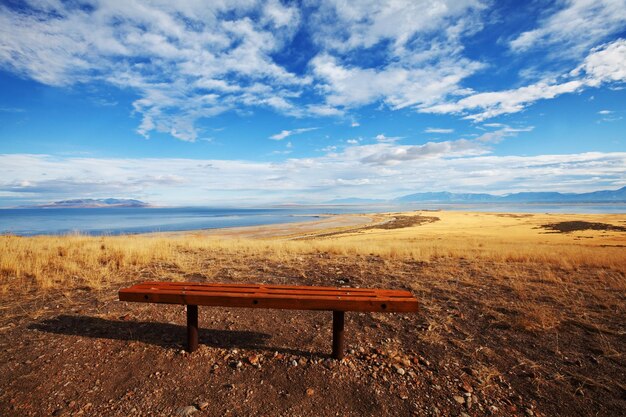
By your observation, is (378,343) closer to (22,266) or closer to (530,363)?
(530,363)

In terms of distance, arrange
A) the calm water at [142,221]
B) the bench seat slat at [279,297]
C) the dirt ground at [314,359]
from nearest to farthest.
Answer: the dirt ground at [314,359], the bench seat slat at [279,297], the calm water at [142,221]

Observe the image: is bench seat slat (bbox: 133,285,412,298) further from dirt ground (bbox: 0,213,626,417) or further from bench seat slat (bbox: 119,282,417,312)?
dirt ground (bbox: 0,213,626,417)

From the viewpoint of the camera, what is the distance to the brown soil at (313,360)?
3066mm

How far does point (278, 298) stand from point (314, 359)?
39.8 inches

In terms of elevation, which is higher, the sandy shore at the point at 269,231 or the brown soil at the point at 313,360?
the brown soil at the point at 313,360

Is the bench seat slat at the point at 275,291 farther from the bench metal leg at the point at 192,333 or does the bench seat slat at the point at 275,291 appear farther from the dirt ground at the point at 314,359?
the dirt ground at the point at 314,359

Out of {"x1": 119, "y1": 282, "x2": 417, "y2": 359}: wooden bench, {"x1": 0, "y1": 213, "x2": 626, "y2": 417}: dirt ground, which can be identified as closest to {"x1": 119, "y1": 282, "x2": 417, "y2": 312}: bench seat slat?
{"x1": 119, "y1": 282, "x2": 417, "y2": 359}: wooden bench

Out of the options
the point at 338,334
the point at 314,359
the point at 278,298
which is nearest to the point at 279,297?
the point at 278,298

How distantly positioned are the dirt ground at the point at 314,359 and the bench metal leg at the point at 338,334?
0.11m

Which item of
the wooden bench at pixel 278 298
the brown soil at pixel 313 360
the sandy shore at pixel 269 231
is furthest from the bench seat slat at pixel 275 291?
A: the sandy shore at pixel 269 231

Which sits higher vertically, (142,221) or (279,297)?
(279,297)

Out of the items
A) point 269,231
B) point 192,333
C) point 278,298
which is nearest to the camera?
point 278,298

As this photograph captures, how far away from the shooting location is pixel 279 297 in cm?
347

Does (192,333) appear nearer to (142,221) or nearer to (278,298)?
(278,298)
